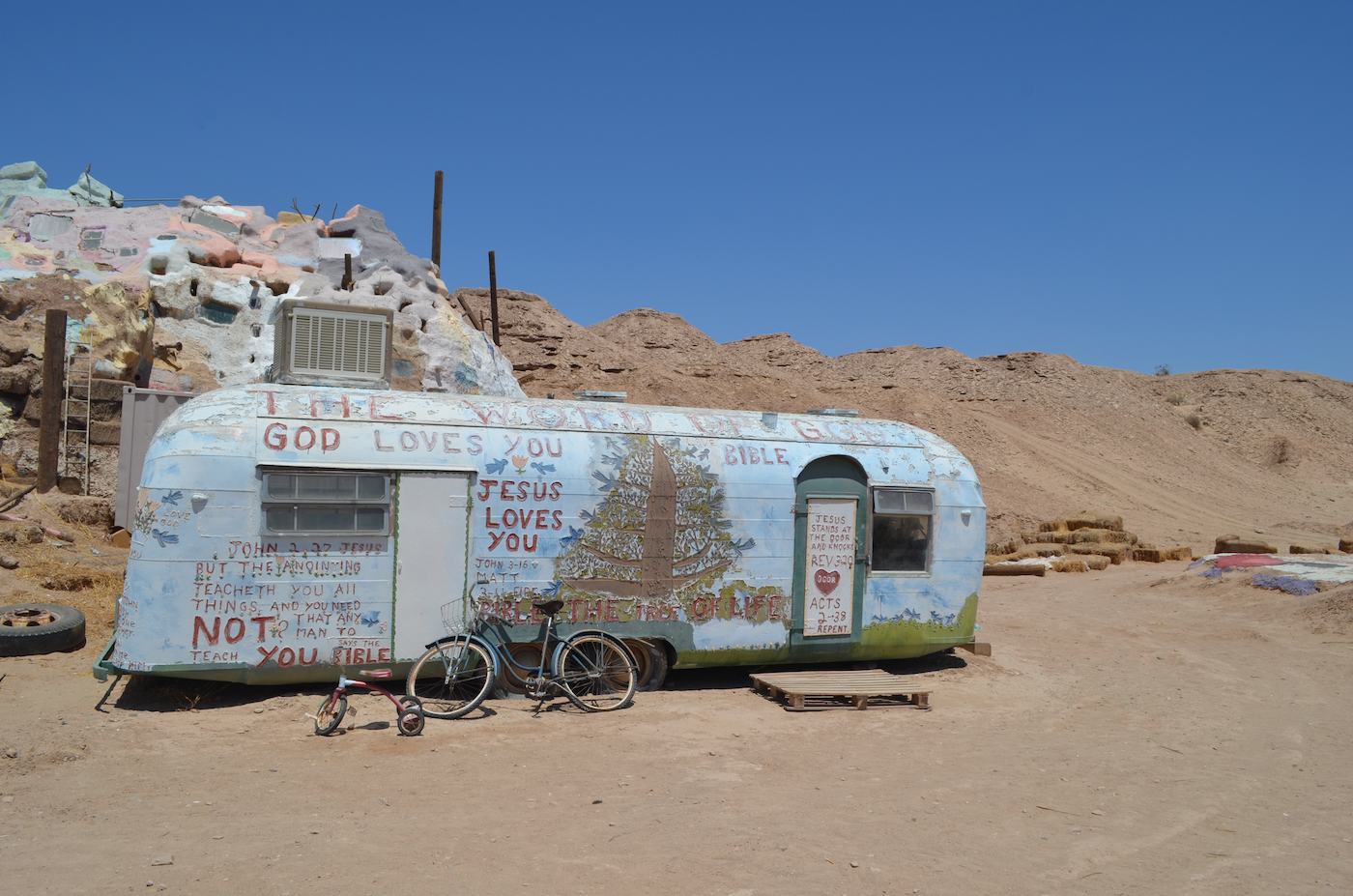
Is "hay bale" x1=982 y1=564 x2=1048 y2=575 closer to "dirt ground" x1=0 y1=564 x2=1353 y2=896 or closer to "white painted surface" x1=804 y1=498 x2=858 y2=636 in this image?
"dirt ground" x1=0 y1=564 x2=1353 y2=896

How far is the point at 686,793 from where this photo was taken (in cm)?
606

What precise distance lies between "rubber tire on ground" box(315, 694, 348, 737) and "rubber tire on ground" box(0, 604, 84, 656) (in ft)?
10.1

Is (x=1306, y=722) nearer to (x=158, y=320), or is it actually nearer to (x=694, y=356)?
(x=158, y=320)

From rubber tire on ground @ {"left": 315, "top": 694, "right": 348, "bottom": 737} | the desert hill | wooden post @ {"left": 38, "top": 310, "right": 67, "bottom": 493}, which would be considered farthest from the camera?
the desert hill

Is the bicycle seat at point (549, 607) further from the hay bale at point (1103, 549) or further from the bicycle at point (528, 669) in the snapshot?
the hay bale at point (1103, 549)

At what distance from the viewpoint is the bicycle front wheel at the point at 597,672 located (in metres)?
8.05

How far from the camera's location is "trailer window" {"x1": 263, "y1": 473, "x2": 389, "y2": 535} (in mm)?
7512

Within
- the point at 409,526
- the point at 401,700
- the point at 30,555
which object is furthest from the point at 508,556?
the point at 30,555

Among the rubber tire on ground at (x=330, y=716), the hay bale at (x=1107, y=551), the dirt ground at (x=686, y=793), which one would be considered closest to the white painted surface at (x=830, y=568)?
the dirt ground at (x=686, y=793)

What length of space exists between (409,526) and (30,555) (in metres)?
5.17

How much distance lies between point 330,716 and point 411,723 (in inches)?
23.1

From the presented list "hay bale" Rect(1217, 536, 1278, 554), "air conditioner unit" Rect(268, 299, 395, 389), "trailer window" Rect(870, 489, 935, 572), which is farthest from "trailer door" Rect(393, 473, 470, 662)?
"hay bale" Rect(1217, 536, 1278, 554)

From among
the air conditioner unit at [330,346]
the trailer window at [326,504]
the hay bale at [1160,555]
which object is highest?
the air conditioner unit at [330,346]

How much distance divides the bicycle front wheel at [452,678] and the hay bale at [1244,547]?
1635 centimetres
